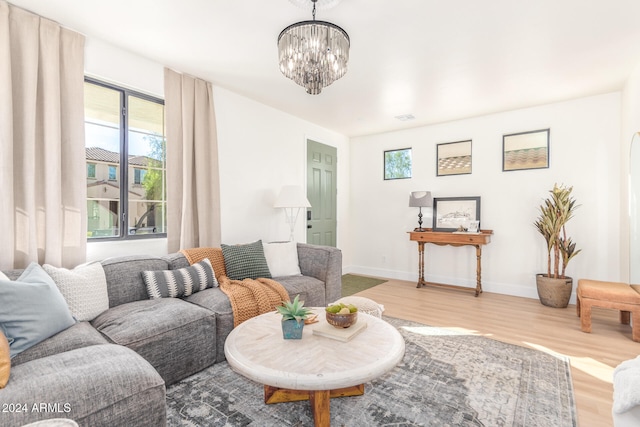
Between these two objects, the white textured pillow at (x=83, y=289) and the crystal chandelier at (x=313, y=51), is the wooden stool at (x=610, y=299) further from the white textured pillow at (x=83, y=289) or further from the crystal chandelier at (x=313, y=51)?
the white textured pillow at (x=83, y=289)

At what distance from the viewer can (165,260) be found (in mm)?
2654

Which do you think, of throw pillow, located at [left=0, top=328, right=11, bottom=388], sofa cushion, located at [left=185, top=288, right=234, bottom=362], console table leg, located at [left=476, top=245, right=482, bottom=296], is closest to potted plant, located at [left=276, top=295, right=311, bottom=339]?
sofa cushion, located at [left=185, top=288, right=234, bottom=362]

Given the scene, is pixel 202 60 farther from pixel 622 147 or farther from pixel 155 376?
pixel 622 147

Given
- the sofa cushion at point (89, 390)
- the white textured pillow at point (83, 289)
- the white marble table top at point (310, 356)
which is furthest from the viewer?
the white textured pillow at point (83, 289)

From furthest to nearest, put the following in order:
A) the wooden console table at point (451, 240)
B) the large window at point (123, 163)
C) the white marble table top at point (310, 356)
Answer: the wooden console table at point (451, 240)
the large window at point (123, 163)
the white marble table top at point (310, 356)

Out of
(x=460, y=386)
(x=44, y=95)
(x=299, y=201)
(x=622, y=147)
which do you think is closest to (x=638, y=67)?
(x=622, y=147)

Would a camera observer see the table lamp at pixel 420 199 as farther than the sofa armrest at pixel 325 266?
Yes

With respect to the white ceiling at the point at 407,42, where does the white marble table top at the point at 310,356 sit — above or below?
below

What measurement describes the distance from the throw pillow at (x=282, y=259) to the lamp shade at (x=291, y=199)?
557mm

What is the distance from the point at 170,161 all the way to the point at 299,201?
1.47m

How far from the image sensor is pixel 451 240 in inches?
170

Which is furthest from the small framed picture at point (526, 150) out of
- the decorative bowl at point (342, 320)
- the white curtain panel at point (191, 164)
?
the white curtain panel at point (191, 164)

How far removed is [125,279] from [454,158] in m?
4.39

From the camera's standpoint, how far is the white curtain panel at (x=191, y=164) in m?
2.97
